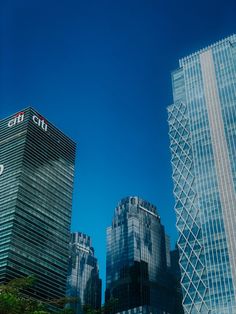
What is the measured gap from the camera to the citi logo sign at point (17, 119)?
150663mm

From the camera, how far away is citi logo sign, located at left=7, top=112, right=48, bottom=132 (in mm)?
150850

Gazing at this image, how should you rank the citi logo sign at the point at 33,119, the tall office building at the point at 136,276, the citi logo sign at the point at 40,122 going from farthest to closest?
1. the tall office building at the point at 136,276
2. the citi logo sign at the point at 40,122
3. the citi logo sign at the point at 33,119

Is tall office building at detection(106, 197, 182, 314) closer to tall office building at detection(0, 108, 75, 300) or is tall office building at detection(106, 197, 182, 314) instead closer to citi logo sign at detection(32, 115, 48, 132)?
tall office building at detection(0, 108, 75, 300)

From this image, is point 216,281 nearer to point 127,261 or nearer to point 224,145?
point 224,145

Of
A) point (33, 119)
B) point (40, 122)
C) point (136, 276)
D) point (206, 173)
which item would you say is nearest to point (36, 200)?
point (33, 119)

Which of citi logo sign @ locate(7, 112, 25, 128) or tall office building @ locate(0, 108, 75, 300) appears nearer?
tall office building @ locate(0, 108, 75, 300)

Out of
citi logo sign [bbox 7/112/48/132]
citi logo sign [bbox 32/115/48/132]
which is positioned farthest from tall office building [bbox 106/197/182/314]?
citi logo sign [bbox 7/112/48/132]

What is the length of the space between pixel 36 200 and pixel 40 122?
28.2 m

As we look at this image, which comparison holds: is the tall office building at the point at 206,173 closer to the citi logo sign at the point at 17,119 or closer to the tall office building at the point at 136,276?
the citi logo sign at the point at 17,119

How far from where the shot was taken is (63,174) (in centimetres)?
15450

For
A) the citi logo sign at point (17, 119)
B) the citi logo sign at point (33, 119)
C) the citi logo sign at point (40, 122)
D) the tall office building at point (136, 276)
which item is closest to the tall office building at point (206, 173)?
the citi logo sign at point (40, 122)

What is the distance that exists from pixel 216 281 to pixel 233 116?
41775 millimetres

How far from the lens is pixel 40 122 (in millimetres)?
153500

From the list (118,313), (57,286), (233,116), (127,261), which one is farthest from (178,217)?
(127,261)
